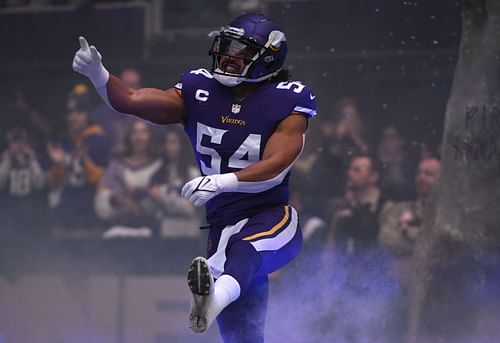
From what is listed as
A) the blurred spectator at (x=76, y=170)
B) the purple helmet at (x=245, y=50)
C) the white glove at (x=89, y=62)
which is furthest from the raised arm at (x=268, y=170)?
the blurred spectator at (x=76, y=170)

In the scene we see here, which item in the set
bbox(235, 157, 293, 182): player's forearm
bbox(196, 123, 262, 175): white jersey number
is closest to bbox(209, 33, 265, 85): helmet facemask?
bbox(196, 123, 262, 175): white jersey number

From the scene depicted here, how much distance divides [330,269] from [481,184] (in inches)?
46.6

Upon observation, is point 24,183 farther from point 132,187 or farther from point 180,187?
point 180,187

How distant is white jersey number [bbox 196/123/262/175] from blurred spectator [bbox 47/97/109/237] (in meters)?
3.11

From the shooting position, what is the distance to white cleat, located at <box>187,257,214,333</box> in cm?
424

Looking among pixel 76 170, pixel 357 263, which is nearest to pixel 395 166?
pixel 357 263

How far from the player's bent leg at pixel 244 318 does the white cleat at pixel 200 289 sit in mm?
660

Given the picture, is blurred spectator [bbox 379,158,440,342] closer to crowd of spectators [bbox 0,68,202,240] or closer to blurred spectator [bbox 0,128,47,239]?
crowd of spectators [bbox 0,68,202,240]

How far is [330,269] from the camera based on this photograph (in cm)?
732

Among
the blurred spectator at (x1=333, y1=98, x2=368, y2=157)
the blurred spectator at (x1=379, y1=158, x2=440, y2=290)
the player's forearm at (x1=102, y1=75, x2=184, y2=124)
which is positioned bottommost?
the blurred spectator at (x1=379, y1=158, x2=440, y2=290)

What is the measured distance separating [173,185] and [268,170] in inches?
127

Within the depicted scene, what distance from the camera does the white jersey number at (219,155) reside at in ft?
16.2

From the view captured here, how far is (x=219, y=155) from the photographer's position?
5.01 meters

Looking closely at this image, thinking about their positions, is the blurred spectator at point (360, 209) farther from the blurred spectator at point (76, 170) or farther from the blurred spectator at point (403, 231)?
the blurred spectator at point (76, 170)
